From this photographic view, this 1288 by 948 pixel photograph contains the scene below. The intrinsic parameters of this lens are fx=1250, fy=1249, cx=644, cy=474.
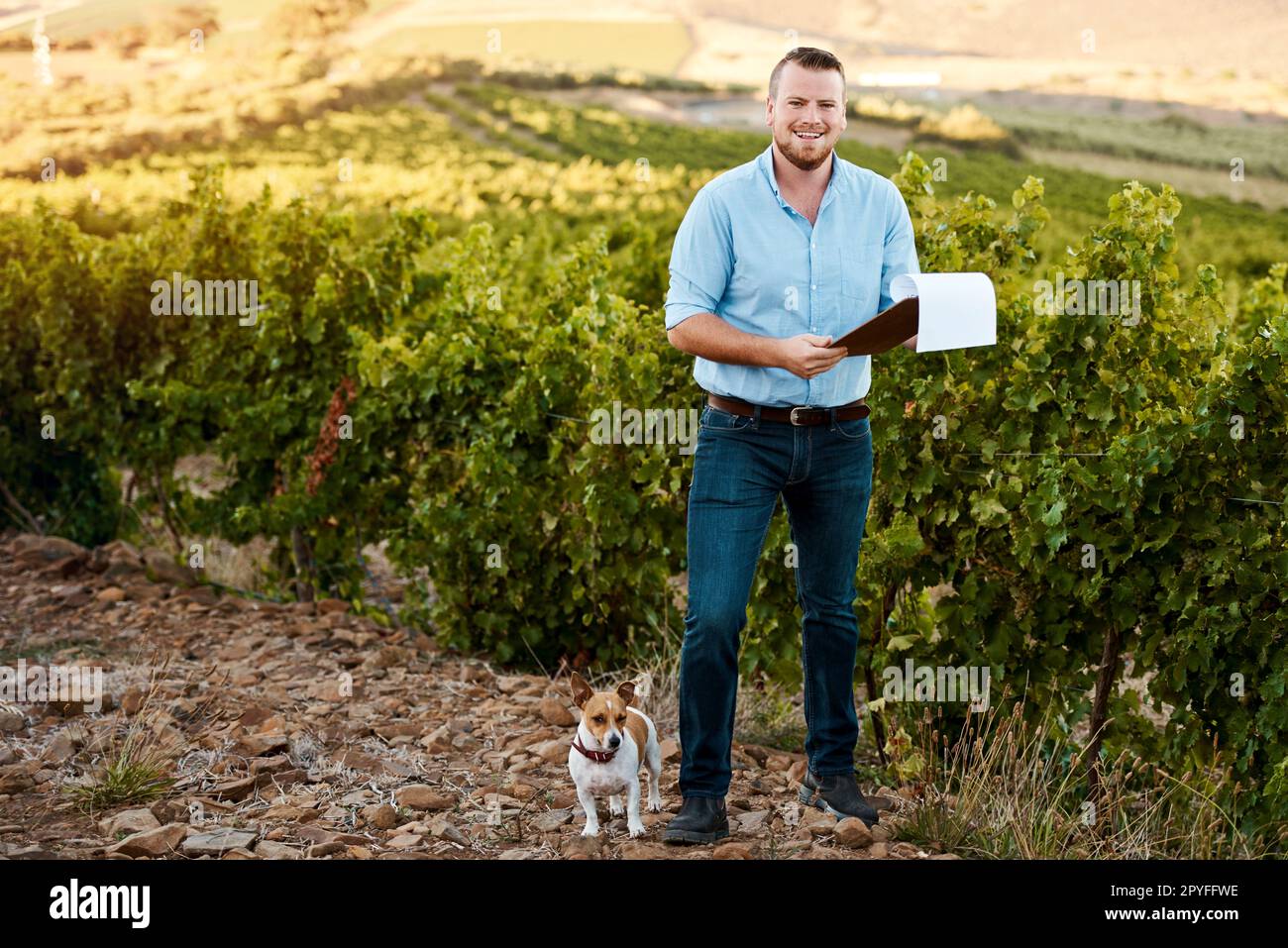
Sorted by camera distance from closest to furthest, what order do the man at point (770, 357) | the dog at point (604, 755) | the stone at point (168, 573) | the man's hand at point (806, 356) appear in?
the man's hand at point (806, 356)
the man at point (770, 357)
the dog at point (604, 755)
the stone at point (168, 573)

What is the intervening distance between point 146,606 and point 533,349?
2693mm

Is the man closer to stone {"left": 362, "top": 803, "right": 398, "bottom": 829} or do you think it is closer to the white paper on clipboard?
the white paper on clipboard

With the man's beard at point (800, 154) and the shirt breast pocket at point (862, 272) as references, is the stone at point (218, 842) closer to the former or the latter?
the shirt breast pocket at point (862, 272)

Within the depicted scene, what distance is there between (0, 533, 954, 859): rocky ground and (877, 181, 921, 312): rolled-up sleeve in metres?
1.62

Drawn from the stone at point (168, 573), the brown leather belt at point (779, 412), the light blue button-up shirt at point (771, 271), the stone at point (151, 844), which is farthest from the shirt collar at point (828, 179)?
the stone at point (168, 573)

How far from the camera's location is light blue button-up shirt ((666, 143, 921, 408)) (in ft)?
11.3

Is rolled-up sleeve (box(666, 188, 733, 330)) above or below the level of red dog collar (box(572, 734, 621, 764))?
above

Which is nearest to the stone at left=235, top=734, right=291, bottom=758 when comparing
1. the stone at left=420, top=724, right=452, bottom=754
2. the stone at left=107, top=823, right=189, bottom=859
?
the stone at left=420, top=724, right=452, bottom=754

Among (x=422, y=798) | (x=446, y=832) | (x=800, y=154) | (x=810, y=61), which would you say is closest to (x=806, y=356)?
(x=800, y=154)

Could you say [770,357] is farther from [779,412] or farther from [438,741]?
[438,741]

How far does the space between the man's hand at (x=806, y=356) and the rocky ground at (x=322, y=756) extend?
1.35 m

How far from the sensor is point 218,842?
364 centimetres

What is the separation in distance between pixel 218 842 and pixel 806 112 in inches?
105

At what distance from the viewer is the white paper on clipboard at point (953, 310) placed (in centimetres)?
320
